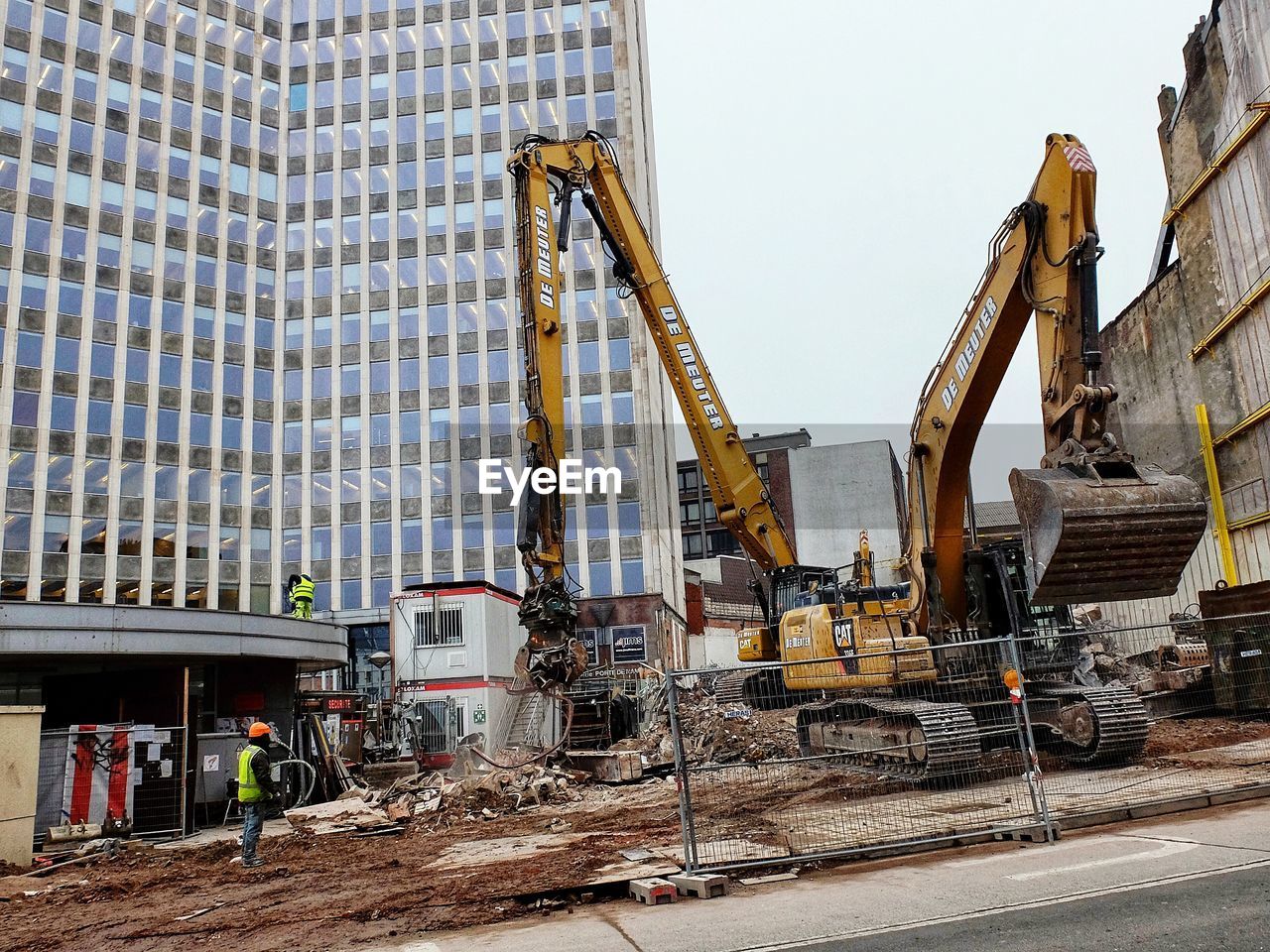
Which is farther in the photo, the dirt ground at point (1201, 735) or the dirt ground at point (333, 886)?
the dirt ground at point (1201, 735)

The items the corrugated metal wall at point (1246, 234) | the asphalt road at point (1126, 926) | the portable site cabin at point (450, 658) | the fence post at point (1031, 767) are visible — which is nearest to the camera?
the asphalt road at point (1126, 926)

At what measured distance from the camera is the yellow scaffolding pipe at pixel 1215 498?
2105 cm

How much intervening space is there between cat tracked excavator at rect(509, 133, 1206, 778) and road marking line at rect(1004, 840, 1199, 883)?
1.95 m

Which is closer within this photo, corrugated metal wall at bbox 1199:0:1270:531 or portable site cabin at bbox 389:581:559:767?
corrugated metal wall at bbox 1199:0:1270:531

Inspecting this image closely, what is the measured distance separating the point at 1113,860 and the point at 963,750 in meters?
3.14

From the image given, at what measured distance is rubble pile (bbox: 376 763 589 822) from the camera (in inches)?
590

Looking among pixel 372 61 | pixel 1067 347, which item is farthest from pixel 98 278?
pixel 1067 347

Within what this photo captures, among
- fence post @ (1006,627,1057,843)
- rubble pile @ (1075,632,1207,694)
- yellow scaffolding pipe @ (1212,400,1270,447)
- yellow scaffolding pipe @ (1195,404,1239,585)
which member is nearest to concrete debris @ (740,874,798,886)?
fence post @ (1006,627,1057,843)

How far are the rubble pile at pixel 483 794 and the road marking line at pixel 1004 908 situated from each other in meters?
9.44

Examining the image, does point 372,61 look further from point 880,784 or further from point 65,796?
point 880,784

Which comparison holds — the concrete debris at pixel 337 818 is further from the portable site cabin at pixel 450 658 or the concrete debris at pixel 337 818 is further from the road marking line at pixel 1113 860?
the portable site cabin at pixel 450 658

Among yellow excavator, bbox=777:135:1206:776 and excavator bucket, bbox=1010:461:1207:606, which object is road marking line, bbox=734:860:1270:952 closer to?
yellow excavator, bbox=777:135:1206:776

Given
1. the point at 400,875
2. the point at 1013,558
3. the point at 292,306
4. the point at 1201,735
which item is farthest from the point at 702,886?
the point at 292,306

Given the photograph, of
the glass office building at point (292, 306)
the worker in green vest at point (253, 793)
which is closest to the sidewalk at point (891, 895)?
the worker in green vest at point (253, 793)
